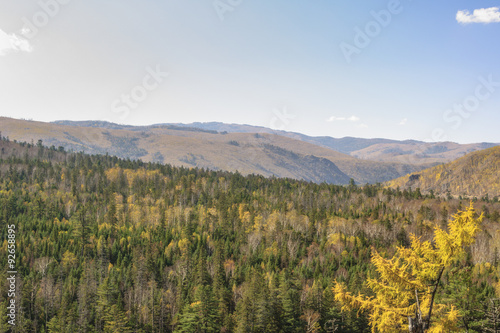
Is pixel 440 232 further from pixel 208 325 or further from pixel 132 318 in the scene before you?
pixel 132 318

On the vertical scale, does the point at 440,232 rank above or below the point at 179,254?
above

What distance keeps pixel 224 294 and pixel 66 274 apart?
6101 cm

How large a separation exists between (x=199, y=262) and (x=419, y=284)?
96.8 metres

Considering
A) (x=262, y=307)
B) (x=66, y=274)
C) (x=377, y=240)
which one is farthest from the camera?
(x=377, y=240)

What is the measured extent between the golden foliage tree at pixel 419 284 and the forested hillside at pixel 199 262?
28.0 metres

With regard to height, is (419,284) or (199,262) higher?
(419,284)

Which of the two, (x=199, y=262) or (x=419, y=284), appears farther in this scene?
(x=199, y=262)

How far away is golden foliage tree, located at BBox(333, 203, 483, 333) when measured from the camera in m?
15.7

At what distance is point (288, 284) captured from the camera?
83.4 metres

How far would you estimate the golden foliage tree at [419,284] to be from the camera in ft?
51.6

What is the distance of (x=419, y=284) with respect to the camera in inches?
663

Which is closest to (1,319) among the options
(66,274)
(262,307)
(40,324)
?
(40,324)

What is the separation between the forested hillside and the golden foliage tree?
28.0 metres

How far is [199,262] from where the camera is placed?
352 feet
